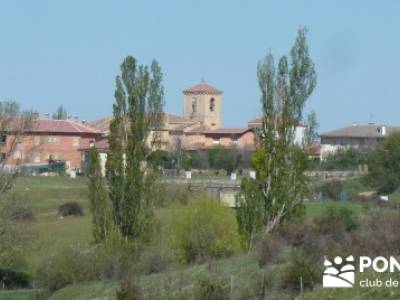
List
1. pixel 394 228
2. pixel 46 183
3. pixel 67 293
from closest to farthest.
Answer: pixel 394 228 → pixel 67 293 → pixel 46 183

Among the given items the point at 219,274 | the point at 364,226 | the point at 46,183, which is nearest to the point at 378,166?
the point at 46,183

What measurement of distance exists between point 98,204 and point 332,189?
111 feet

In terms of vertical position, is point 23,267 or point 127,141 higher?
point 127,141

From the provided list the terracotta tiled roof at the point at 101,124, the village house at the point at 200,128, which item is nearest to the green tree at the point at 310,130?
the village house at the point at 200,128

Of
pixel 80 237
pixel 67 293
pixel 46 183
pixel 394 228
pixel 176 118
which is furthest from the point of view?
pixel 176 118

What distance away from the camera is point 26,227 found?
4388 cm

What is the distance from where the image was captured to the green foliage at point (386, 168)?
76.6 meters

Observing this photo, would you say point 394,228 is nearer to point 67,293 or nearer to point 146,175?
point 67,293

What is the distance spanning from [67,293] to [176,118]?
9786 cm

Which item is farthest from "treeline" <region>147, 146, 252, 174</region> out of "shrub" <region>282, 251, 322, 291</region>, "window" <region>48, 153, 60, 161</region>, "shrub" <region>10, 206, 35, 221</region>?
"shrub" <region>282, 251, 322, 291</region>

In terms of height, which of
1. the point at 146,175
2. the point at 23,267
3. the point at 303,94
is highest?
the point at 303,94

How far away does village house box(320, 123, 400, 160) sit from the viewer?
120m

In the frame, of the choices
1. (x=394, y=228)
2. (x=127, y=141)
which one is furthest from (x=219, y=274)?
(x=127, y=141)

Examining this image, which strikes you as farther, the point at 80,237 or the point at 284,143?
the point at 80,237
